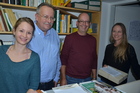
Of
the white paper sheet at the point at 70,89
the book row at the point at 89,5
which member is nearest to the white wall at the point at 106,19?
the book row at the point at 89,5

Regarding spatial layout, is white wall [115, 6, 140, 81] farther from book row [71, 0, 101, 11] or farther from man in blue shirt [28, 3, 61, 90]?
man in blue shirt [28, 3, 61, 90]

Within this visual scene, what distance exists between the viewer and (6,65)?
1134mm

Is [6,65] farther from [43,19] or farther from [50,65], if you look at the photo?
[43,19]

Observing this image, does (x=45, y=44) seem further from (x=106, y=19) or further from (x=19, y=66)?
(x=106, y=19)

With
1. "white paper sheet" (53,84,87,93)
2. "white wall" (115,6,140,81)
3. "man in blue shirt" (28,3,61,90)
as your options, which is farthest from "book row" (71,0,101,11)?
"white paper sheet" (53,84,87,93)

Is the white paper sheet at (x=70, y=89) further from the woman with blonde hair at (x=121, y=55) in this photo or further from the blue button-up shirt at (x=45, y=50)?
the woman with blonde hair at (x=121, y=55)

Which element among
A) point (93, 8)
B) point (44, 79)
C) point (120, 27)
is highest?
point (93, 8)

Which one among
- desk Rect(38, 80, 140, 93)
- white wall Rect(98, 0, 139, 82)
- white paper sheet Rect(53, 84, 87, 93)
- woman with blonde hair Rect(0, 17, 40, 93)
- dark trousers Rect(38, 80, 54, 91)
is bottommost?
dark trousers Rect(38, 80, 54, 91)

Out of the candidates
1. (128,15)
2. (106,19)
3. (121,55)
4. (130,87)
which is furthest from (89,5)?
(130,87)

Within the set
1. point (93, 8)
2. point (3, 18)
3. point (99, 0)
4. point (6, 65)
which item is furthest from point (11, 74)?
point (99, 0)

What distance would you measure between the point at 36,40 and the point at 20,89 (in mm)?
579

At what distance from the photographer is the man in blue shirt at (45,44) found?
4.83 feet

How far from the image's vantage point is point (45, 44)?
154 centimetres

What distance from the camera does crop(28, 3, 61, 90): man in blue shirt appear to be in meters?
1.47
